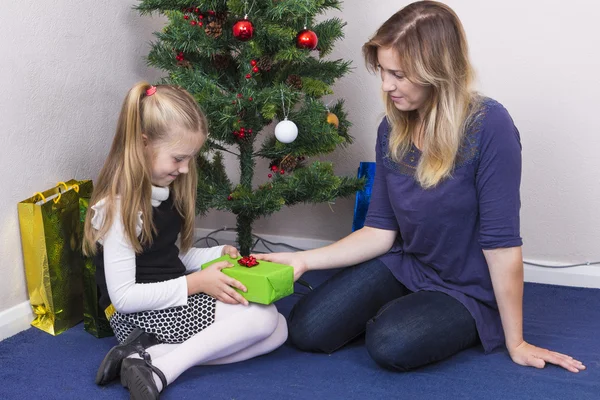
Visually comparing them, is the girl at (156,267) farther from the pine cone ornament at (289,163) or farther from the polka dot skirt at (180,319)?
the pine cone ornament at (289,163)

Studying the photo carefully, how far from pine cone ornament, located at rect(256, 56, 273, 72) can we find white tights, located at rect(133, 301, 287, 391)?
0.72m

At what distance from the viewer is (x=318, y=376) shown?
155cm

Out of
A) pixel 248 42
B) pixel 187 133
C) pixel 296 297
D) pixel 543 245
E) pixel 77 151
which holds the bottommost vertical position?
pixel 296 297

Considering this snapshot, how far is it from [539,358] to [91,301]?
45.4 inches

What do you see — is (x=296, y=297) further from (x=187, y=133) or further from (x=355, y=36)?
(x=355, y=36)

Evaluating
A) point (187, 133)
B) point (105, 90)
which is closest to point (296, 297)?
point (187, 133)

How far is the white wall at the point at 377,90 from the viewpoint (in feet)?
6.06

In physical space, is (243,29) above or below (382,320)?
above

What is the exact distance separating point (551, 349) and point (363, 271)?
1.67 feet

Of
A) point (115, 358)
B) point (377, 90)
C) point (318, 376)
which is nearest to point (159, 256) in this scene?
point (115, 358)

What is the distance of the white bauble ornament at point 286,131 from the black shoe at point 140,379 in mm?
706

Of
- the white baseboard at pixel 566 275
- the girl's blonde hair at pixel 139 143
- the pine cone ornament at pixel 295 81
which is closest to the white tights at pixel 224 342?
the girl's blonde hair at pixel 139 143

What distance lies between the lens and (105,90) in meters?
2.12

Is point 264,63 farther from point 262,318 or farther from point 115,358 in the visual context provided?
point 115,358
